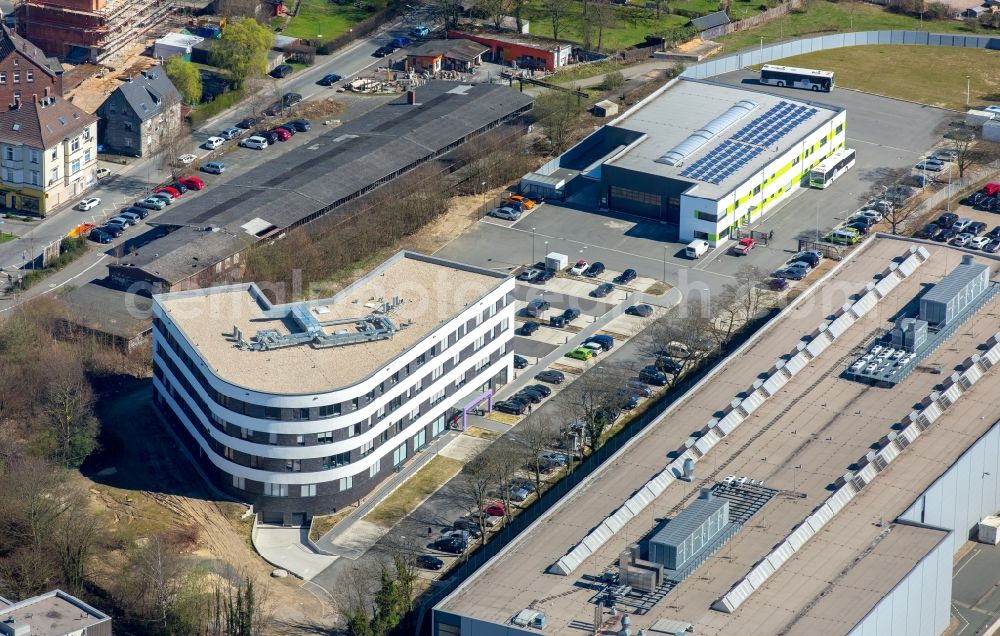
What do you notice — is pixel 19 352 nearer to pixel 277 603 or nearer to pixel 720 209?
pixel 277 603

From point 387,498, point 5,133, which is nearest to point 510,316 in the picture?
point 387,498

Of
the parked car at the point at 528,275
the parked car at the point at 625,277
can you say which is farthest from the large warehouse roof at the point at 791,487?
the parked car at the point at 528,275

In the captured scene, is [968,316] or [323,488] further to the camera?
[968,316]

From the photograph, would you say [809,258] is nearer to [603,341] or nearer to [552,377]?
[603,341]

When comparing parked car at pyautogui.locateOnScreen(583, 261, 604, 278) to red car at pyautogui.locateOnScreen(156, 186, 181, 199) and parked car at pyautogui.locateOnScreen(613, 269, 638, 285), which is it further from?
red car at pyautogui.locateOnScreen(156, 186, 181, 199)

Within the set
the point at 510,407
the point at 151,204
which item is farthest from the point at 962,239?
the point at 151,204

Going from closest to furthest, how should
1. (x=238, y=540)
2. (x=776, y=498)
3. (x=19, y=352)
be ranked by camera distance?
1. (x=776, y=498)
2. (x=238, y=540)
3. (x=19, y=352)

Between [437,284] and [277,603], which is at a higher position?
[437,284]

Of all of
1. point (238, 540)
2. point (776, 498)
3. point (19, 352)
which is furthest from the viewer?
point (19, 352)

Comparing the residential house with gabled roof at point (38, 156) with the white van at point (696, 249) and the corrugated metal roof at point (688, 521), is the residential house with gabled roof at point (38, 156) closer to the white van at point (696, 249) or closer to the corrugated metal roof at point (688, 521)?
the white van at point (696, 249)

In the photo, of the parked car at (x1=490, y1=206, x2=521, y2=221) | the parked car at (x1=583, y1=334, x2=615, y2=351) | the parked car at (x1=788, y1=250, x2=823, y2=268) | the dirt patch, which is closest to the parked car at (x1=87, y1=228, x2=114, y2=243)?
the dirt patch
